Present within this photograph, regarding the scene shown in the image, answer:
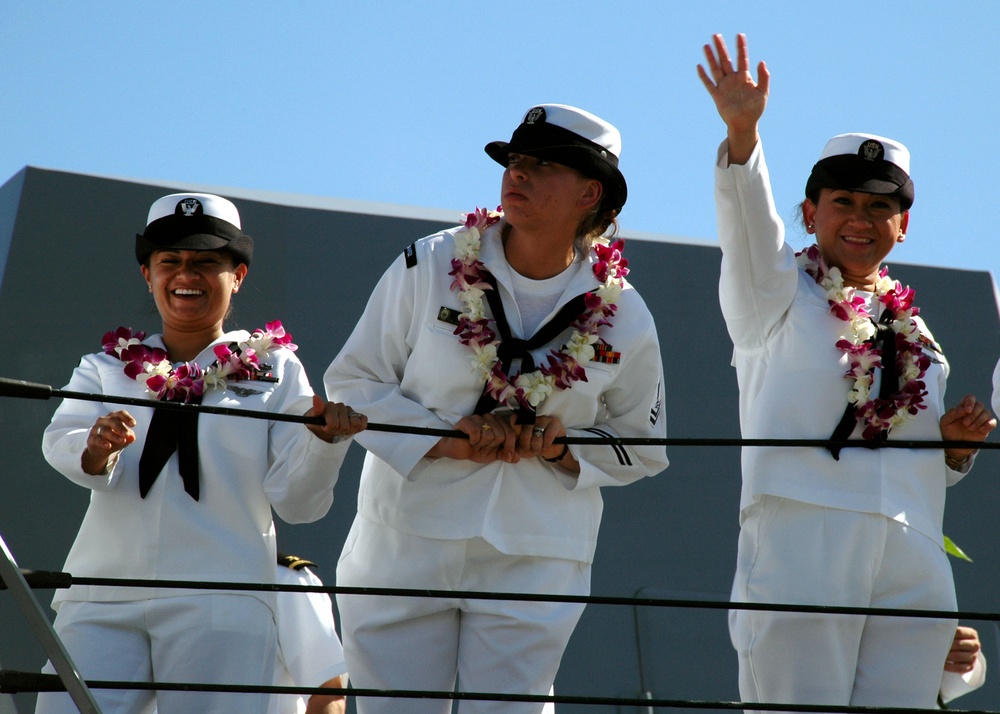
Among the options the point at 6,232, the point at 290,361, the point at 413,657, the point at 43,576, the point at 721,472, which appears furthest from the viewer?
the point at 721,472

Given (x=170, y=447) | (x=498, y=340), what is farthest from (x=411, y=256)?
(x=170, y=447)

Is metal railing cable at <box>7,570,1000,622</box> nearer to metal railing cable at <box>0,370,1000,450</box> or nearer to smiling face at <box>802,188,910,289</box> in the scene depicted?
metal railing cable at <box>0,370,1000,450</box>

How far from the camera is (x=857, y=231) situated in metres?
3.29

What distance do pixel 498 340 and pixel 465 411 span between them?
0.19 meters

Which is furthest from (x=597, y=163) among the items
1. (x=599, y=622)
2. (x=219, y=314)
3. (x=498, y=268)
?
(x=599, y=622)

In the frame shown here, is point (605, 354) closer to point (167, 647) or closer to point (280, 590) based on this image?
point (280, 590)

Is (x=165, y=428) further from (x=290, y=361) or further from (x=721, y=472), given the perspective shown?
(x=721, y=472)

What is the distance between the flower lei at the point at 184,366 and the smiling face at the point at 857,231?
149 cm

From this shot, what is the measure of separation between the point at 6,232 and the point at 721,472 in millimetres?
3597

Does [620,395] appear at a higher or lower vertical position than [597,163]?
lower

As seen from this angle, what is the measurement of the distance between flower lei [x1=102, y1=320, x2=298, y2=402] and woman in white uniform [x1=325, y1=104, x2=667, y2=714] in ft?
1.00

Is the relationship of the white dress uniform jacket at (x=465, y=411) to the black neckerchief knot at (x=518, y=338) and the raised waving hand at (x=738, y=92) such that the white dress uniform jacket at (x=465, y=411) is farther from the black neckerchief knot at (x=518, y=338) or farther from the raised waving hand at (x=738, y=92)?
the raised waving hand at (x=738, y=92)

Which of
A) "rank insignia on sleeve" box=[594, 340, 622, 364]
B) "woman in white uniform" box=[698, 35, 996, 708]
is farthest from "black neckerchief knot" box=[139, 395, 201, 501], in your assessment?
"woman in white uniform" box=[698, 35, 996, 708]

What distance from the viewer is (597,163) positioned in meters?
3.10
